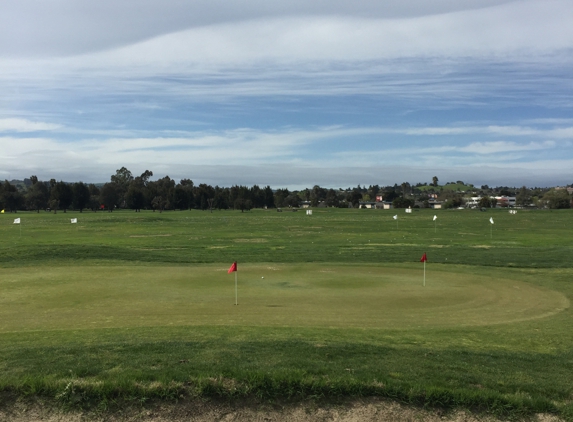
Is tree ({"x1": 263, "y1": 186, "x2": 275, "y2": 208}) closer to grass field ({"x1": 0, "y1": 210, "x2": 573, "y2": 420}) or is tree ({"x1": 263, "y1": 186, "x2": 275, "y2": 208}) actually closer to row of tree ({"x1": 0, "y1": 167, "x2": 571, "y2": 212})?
row of tree ({"x1": 0, "y1": 167, "x2": 571, "y2": 212})

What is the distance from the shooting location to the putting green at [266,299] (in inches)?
477

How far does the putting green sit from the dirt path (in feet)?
16.1

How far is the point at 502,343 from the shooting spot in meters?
10.1

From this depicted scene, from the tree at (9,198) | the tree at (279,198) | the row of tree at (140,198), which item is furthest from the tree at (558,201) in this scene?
the tree at (9,198)

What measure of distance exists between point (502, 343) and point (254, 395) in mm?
6007

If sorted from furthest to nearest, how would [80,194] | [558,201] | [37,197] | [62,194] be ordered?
[558,201] → [37,197] → [80,194] → [62,194]

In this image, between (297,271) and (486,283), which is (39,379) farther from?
(486,283)

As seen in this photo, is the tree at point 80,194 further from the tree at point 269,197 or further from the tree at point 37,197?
the tree at point 269,197

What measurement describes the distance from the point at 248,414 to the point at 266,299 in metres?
8.14

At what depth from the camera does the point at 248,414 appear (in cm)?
655

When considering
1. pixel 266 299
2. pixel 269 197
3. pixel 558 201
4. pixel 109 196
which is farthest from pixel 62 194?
pixel 558 201

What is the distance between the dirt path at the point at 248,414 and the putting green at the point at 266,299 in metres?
4.91

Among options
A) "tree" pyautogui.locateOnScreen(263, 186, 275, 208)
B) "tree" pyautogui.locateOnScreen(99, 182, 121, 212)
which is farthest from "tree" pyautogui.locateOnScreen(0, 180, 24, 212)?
"tree" pyautogui.locateOnScreen(263, 186, 275, 208)

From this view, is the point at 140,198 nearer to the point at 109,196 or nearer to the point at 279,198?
the point at 109,196
